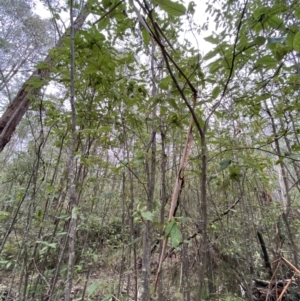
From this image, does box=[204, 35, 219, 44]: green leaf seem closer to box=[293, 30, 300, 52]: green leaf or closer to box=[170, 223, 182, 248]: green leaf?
box=[293, 30, 300, 52]: green leaf

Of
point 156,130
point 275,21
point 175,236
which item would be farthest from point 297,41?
point 156,130

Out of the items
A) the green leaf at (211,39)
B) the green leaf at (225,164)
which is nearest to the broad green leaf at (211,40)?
the green leaf at (211,39)

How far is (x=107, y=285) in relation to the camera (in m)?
3.16

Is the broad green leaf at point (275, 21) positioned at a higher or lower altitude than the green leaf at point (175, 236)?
higher

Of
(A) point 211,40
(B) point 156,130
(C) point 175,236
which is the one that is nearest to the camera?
(C) point 175,236

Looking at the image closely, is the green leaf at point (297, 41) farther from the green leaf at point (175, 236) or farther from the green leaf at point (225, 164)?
the green leaf at point (175, 236)

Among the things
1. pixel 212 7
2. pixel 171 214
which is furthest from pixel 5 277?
pixel 212 7

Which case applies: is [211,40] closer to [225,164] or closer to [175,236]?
[225,164]

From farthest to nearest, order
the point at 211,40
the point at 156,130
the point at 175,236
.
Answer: the point at 156,130 → the point at 211,40 → the point at 175,236

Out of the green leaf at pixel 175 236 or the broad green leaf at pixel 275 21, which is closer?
the green leaf at pixel 175 236

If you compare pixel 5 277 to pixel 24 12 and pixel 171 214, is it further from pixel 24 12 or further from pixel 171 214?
pixel 24 12

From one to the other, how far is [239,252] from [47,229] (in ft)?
7.60

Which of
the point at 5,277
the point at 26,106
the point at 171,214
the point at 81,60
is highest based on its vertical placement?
the point at 26,106

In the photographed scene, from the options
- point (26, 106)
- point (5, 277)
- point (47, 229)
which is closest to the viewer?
point (47, 229)
